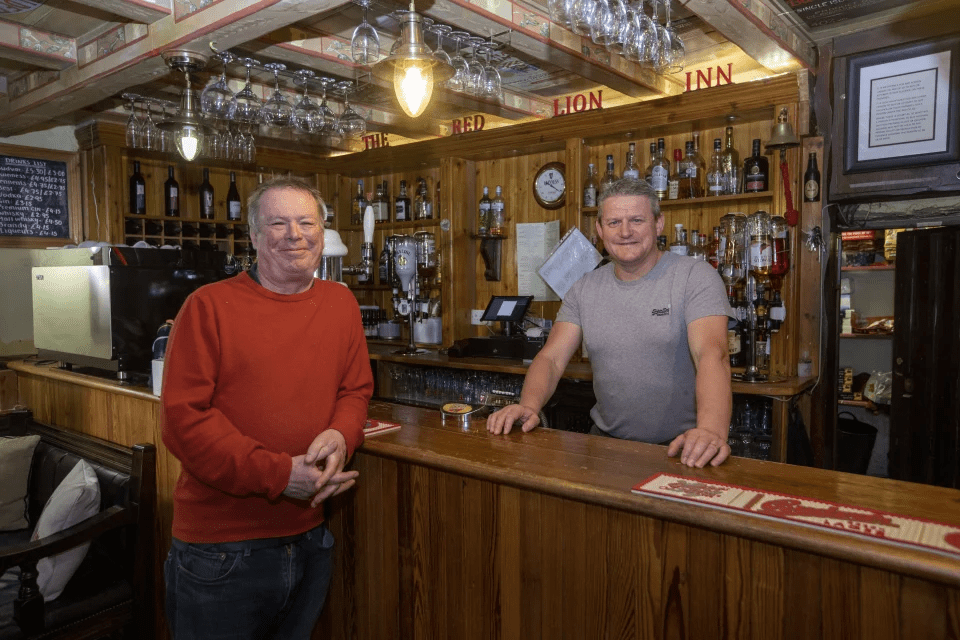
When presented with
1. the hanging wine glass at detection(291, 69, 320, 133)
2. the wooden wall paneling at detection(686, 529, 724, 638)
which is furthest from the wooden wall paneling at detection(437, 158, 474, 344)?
the wooden wall paneling at detection(686, 529, 724, 638)

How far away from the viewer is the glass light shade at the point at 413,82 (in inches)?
97.1

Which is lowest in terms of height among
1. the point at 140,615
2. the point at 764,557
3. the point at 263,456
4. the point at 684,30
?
the point at 140,615

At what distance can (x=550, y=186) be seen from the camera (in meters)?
4.79

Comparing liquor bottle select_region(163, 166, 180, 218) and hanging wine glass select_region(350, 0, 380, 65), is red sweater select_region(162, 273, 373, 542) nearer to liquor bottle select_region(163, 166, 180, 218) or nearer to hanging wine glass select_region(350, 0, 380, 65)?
hanging wine glass select_region(350, 0, 380, 65)

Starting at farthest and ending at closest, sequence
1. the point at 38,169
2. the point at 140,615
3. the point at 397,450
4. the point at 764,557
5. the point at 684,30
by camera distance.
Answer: the point at 38,169 → the point at 684,30 → the point at 140,615 → the point at 397,450 → the point at 764,557

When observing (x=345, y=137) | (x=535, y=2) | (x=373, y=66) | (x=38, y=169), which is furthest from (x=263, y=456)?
(x=38, y=169)

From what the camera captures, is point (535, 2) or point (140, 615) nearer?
point (140, 615)

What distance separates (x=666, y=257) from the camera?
2.24m

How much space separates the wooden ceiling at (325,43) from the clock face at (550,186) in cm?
46

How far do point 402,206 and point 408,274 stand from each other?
927mm

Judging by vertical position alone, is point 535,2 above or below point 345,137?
above

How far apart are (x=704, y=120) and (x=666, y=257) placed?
2.02 m

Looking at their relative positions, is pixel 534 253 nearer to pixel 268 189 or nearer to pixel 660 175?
pixel 660 175

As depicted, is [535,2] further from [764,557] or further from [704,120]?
[764,557]
